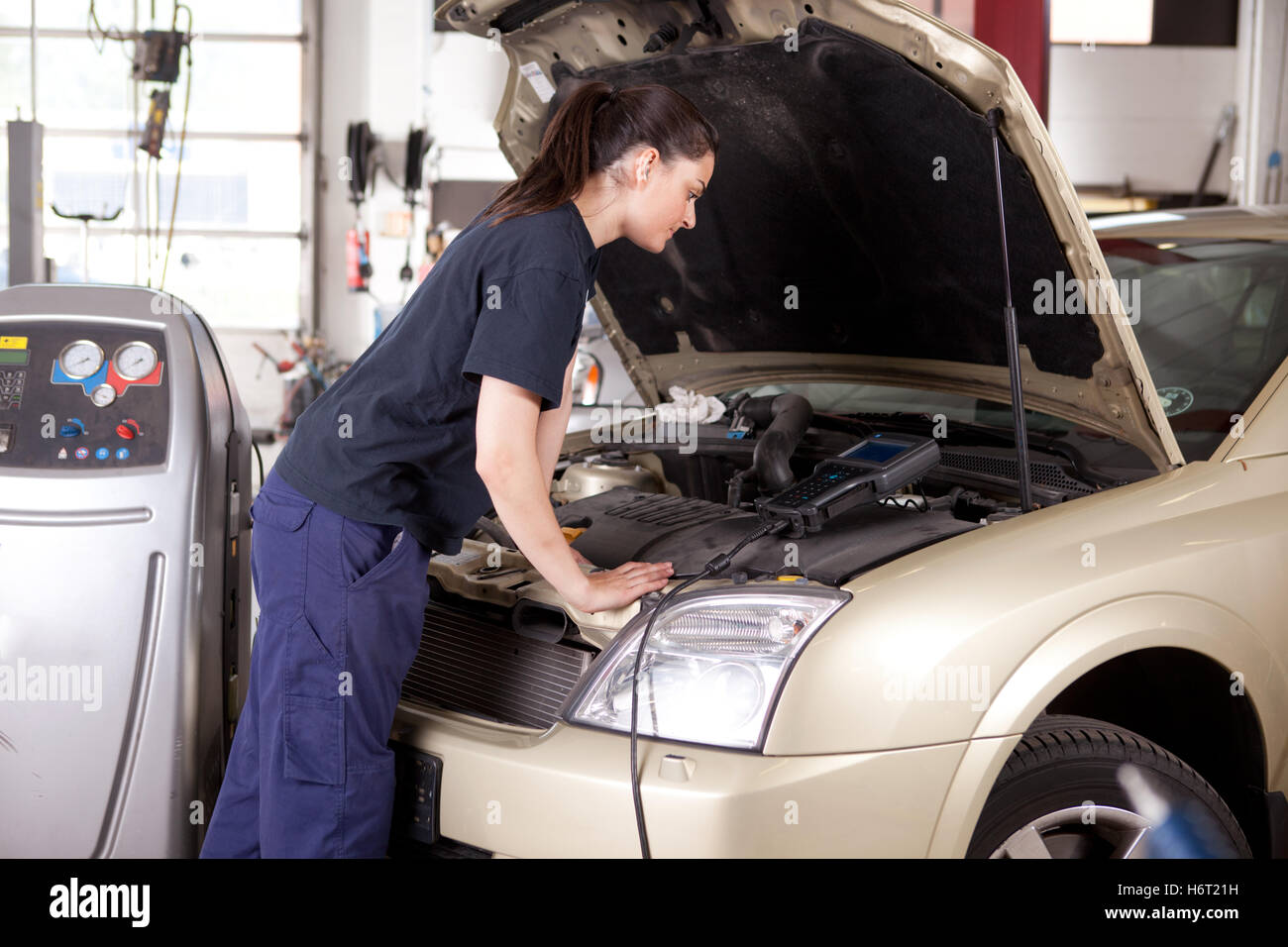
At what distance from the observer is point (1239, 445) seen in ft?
6.20

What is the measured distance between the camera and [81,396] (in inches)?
79.7

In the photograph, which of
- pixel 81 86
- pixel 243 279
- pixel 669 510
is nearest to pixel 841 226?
pixel 669 510

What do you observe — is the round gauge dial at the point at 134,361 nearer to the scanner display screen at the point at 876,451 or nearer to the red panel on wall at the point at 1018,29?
the scanner display screen at the point at 876,451

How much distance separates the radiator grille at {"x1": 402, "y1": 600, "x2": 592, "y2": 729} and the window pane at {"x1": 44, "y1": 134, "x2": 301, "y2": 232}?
1070 centimetres

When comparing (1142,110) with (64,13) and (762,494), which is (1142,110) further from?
(64,13)

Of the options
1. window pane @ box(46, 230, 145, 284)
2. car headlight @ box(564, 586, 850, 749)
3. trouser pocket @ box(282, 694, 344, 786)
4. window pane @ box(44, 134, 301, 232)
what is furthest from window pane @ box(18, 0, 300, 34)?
car headlight @ box(564, 586, 850, 749)

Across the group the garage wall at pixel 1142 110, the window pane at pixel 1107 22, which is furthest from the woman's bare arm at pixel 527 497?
the window pane at pixel 1107 22

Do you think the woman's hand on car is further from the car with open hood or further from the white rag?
the white rag

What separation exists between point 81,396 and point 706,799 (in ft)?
4.46

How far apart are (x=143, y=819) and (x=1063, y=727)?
5.14ft

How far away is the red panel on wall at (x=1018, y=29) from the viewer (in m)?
6.72

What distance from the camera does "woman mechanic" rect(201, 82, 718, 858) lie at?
1.61m
